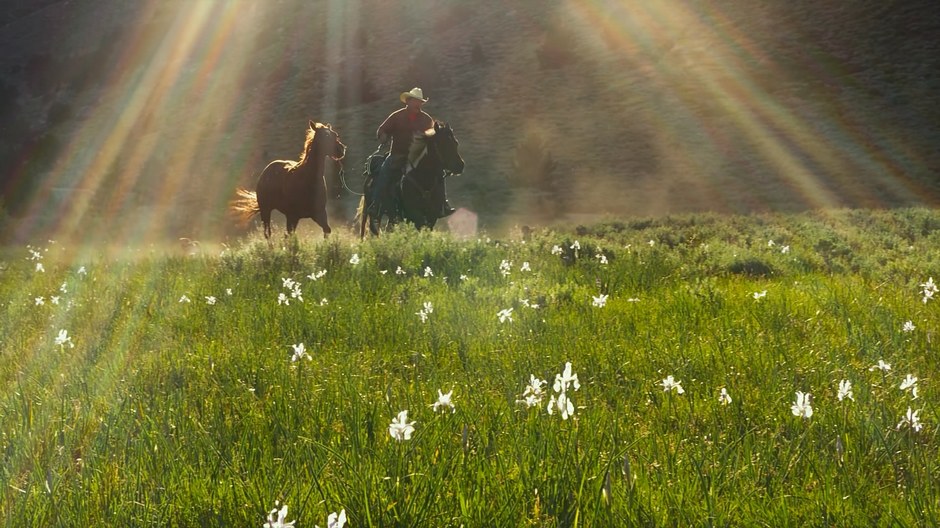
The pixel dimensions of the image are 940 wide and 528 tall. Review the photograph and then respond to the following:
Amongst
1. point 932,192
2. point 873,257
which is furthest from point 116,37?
point 873,257

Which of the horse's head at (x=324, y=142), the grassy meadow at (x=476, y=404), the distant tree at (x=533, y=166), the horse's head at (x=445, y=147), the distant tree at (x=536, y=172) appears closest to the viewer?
the grassy meadow at (x=476, y=404)

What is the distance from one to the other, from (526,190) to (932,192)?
60.3 ft

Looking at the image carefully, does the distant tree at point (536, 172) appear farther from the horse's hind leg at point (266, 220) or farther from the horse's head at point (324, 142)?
the horse's head at point (324, 142)

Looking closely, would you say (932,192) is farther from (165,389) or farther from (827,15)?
(165,389)

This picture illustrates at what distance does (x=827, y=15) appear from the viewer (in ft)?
157

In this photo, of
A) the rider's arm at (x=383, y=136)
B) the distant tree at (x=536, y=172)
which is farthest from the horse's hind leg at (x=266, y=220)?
the distant tree at (x=536, y=172)

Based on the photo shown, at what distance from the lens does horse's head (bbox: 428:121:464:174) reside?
1468 centimetres

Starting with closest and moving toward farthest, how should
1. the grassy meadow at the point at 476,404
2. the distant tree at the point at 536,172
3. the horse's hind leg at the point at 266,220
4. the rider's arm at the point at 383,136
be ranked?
the grassy meadow at the point at 476,404 → the rider's arm at the point at 383,136 → the horse's hind leg at the point at 266,220 → the distant tree at the point at 536,172

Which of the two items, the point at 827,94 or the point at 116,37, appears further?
the point at 116,37

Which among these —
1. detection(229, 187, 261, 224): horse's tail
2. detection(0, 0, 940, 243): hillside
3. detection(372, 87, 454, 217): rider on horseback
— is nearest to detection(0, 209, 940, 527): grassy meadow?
detection(372, 87, 454, 217): rider on horseback

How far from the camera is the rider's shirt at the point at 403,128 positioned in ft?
48.4

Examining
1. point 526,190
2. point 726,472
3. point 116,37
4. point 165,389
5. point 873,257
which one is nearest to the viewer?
point 726,472

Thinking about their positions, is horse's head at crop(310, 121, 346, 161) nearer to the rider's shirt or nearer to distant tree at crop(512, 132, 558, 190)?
the rider's shirt

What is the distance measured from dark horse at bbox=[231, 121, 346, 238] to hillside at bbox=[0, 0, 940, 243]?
1442 cm
